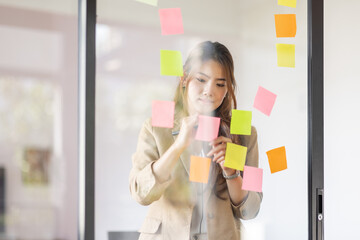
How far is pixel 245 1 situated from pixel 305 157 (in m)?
0.77

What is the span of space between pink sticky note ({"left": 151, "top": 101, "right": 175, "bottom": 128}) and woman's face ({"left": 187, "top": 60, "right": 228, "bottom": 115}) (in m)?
0.08

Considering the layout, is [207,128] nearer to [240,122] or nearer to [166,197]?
[240,122]

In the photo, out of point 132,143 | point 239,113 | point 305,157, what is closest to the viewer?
point 132,143

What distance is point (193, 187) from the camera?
1.80 m

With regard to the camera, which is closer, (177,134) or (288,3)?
(177,134)

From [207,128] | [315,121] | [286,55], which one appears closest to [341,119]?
[315,121]

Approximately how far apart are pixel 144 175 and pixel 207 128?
333mm

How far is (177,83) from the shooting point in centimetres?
180

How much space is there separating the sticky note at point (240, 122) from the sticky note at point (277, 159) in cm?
16

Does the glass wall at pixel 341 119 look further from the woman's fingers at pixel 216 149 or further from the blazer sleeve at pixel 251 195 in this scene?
the woman's fingers at pixel 216 149

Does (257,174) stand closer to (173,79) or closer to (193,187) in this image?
(193,187)

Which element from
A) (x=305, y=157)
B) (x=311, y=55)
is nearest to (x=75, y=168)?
(x=305, y=157)

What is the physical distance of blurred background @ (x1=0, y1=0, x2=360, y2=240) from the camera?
174 centimetres

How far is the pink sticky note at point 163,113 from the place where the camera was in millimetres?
1778
